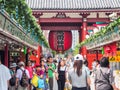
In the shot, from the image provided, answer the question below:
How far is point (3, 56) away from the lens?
1361cm

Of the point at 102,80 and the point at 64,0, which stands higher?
the point at 64,0

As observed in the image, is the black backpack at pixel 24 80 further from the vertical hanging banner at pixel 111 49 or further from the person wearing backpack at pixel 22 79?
the vertical hanging banner at pixel 111 49

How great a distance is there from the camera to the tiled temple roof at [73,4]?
102ft

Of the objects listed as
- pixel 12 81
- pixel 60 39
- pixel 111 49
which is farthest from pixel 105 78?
pixel 60 39

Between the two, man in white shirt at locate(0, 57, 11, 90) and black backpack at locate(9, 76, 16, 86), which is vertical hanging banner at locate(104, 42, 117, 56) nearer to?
black backpack at locate(9, 76, 16, 86)

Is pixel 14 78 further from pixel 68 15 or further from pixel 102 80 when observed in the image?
pixel 68 15

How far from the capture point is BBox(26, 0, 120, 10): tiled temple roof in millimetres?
31047

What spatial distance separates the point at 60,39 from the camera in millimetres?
47312

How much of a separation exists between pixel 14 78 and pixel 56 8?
68.9ft

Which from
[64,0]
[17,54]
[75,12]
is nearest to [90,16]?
[75,12]

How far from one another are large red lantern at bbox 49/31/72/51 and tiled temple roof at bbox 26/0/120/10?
1117 centimetres

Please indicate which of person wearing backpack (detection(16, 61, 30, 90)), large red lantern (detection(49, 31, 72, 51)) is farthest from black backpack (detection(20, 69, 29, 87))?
large red lantern (detection(49, 31, 72, 51))

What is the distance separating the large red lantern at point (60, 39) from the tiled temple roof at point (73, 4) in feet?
36.6

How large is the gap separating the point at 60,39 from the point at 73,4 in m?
14.8
